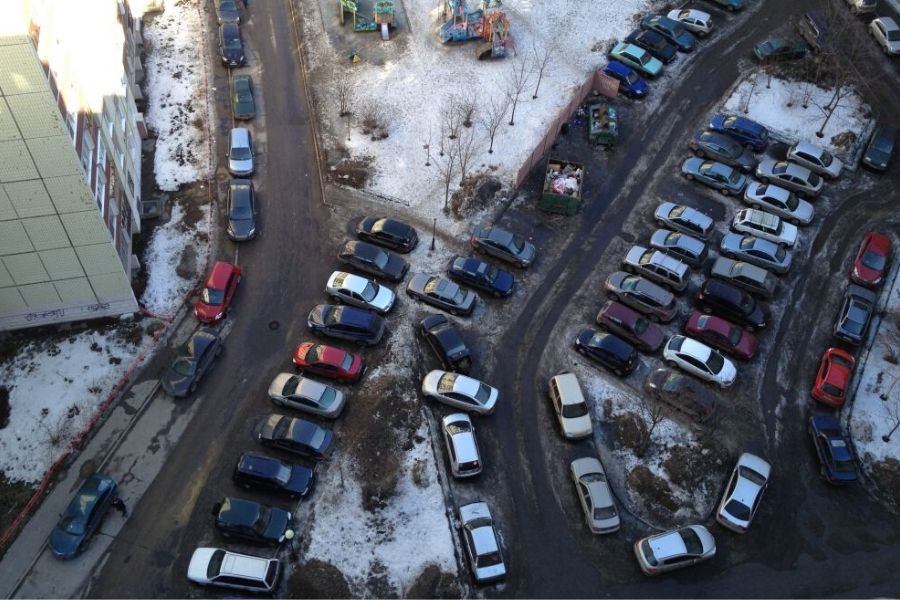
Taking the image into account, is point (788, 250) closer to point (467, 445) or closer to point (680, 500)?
point (680, 500)

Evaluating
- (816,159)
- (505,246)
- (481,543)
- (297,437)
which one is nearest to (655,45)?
(816,159)

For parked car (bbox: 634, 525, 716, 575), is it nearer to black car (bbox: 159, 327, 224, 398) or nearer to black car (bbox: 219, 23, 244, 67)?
black car (bbox: 159, 327, 224, 398)

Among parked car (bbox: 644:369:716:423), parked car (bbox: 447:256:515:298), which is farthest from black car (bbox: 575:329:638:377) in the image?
parked car (bbox: 447:256:515:298)

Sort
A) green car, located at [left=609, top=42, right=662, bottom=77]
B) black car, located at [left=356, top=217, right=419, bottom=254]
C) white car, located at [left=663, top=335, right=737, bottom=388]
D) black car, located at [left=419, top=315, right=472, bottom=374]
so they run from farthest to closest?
green car, located at [left=609, top=42, right=662, bottom=77] < black car, located at [left=356, top=217, right=419, bottom=254] < white car, located at [left=663, top=335, right=737, bottom=388] < black car, located at [left=419, top=315, right=472, bottom=374]

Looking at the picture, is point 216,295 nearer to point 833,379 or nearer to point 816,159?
point 833,379

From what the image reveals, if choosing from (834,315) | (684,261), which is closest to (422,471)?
(684,261)

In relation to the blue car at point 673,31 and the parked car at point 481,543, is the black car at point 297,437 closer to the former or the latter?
the parked car at point 481,543

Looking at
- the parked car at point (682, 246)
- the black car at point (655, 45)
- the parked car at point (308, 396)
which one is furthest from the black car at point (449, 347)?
the black car at point (655, 45)
